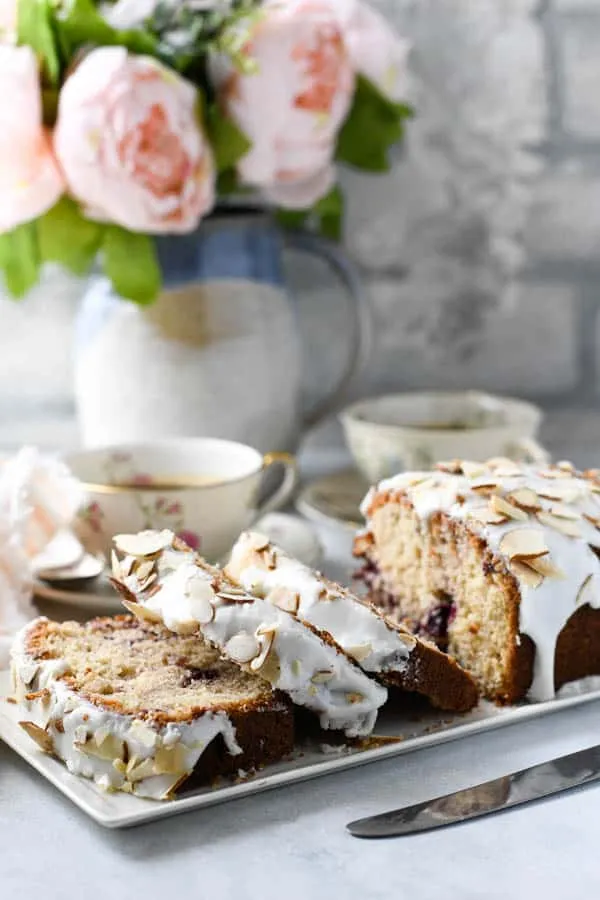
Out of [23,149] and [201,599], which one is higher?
[23,149]

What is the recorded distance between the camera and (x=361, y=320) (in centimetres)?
172

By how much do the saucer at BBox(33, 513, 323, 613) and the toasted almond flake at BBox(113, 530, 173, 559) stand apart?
0.37ft

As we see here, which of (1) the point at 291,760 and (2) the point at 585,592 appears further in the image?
(2) the point at 585,592

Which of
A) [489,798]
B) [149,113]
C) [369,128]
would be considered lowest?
[489,798]

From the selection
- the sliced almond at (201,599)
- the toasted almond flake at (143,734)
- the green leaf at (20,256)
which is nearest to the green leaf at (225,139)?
the green leaf at (20,256)

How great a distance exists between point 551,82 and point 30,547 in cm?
110

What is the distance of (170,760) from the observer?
2.90 feet

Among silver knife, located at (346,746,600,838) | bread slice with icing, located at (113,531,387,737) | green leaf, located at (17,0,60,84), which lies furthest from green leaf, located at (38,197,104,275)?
silver knife, located at (346,746,600,838)

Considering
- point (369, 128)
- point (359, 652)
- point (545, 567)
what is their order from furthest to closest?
point (369, 128) → point (545, 567) → point (359, 652)

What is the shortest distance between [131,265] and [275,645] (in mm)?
701

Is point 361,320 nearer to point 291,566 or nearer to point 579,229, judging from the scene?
point 579,229

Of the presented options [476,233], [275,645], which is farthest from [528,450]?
[275,645]

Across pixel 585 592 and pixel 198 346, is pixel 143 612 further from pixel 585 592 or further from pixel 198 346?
pixel 198 346

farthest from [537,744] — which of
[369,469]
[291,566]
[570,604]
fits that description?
[369,469]
